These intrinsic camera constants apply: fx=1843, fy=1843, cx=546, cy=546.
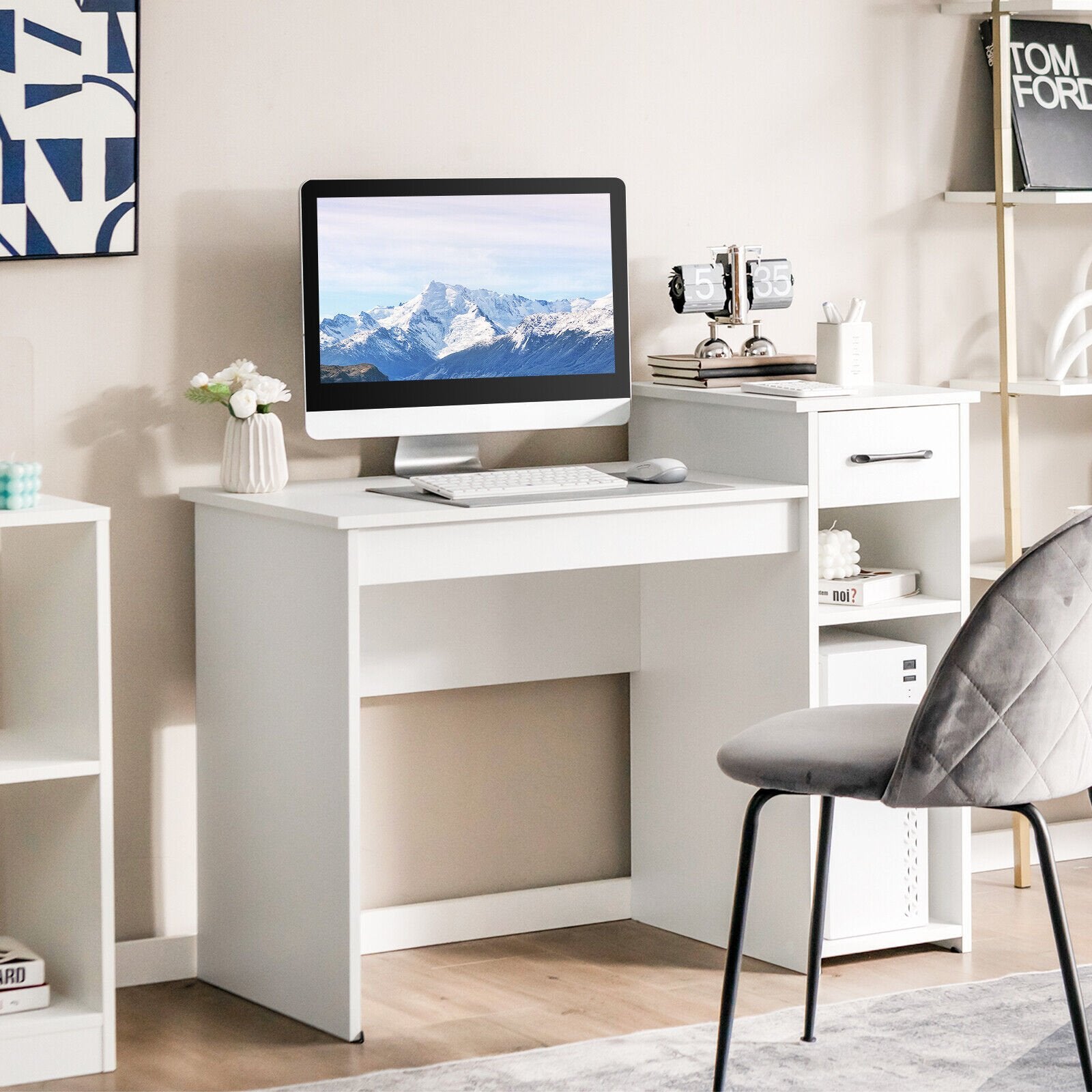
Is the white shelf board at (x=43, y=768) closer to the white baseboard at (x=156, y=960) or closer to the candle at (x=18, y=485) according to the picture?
the candle at (x=18, y=485)

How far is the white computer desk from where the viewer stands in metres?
2.62

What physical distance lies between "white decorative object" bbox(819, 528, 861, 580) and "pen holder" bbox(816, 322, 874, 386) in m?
0.25

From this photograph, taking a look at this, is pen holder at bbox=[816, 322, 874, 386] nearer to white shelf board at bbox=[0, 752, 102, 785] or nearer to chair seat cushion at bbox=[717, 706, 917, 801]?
chair seat cushion at bbox=[717, 706, 917, 801]

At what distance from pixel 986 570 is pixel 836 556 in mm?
589

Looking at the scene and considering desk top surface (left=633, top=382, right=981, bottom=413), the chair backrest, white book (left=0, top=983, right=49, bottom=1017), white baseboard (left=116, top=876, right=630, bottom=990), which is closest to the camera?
the chair backrest

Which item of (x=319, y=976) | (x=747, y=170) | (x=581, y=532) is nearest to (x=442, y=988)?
(x=319, y=976)

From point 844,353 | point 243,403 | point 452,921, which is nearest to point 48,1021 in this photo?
point 452,921

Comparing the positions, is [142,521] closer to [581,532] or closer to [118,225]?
[118,225]

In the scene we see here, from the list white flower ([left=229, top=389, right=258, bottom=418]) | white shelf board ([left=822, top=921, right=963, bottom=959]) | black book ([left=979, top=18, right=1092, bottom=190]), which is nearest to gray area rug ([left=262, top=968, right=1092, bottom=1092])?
white shelf board ([left=822, top=921, right=963, bottom=959])

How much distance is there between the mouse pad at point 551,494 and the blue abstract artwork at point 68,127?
581mm

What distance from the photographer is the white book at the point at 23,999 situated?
258 centimetres

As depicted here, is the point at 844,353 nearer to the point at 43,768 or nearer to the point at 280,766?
the point at 280,766

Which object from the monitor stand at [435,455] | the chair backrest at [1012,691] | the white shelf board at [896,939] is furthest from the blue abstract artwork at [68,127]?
the white shelf board at [896,939]

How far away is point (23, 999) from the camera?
2586 mm
